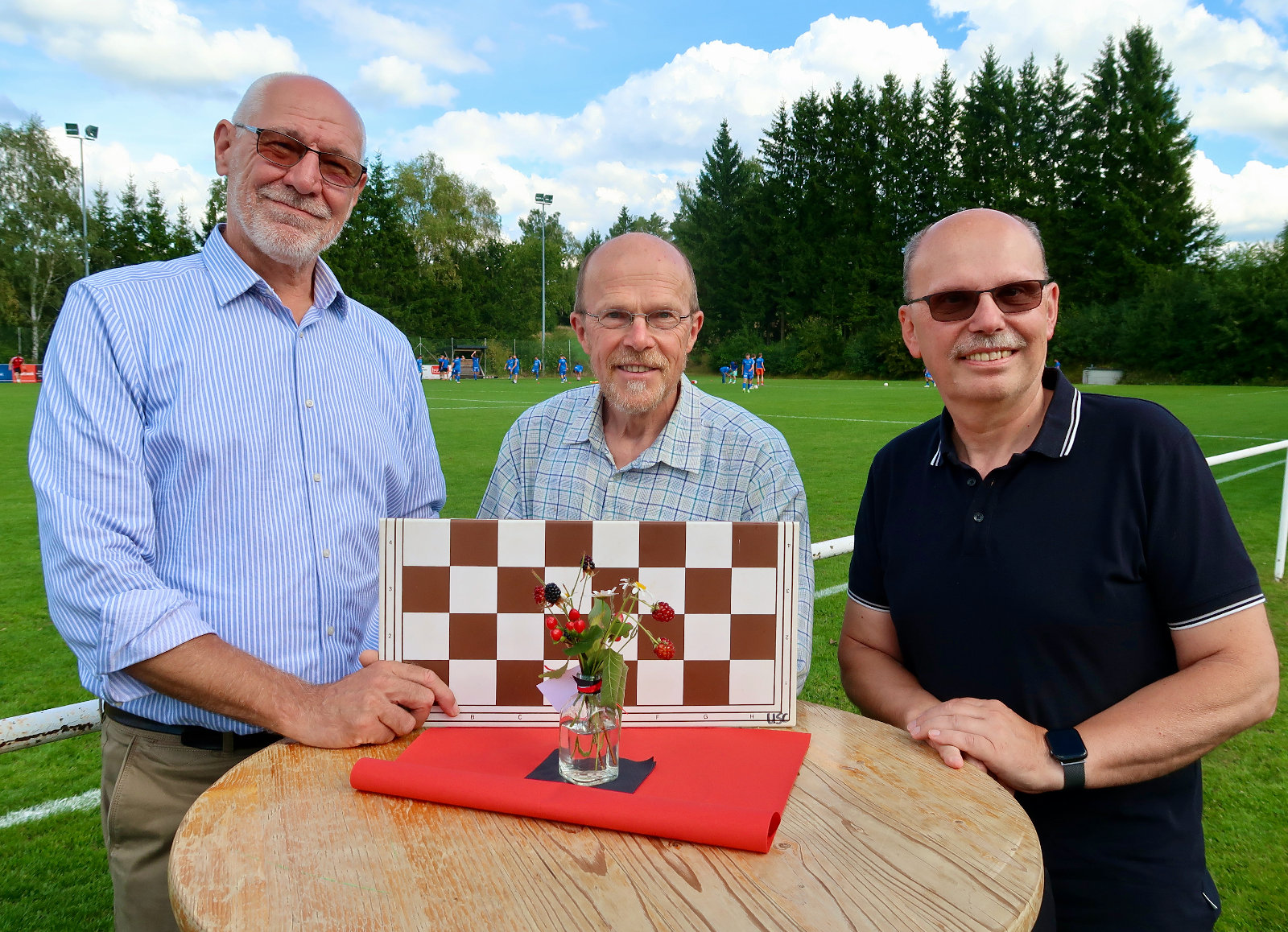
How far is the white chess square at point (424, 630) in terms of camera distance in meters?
1.72

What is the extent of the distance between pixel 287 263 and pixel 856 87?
62591mm

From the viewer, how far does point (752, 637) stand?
5.68 feet

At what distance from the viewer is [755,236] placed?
60562 mm

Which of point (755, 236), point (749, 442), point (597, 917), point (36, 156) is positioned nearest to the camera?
point (597, 917)

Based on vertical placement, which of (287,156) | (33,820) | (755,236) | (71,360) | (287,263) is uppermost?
(755,236)

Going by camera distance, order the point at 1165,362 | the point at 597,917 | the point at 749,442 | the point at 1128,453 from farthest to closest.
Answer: the point at 1165,362 → the point at 749,442 → the point at 1128,453 → the point at 597,917

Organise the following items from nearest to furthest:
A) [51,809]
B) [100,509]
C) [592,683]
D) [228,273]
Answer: [592,683], [100,509], [228,273], [51,809]

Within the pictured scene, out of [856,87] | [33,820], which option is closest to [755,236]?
[856,87]

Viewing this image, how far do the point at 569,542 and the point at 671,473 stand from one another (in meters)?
0.63

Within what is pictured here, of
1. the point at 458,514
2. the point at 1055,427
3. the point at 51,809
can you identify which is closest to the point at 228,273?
the point at 1055,427

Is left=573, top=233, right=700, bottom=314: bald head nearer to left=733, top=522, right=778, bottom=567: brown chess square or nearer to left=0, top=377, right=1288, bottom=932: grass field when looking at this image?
left=733, top=522, right=778, bottom=567: brown chess square

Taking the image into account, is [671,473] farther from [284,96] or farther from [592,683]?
[284,96]

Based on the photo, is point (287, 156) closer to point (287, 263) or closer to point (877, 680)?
point (287, 263)

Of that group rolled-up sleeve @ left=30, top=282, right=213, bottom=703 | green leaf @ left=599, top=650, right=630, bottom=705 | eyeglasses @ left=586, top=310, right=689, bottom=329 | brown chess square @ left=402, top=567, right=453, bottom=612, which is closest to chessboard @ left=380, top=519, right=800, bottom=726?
brown chess square @ left=402, top=567, right=453, bottom=612
